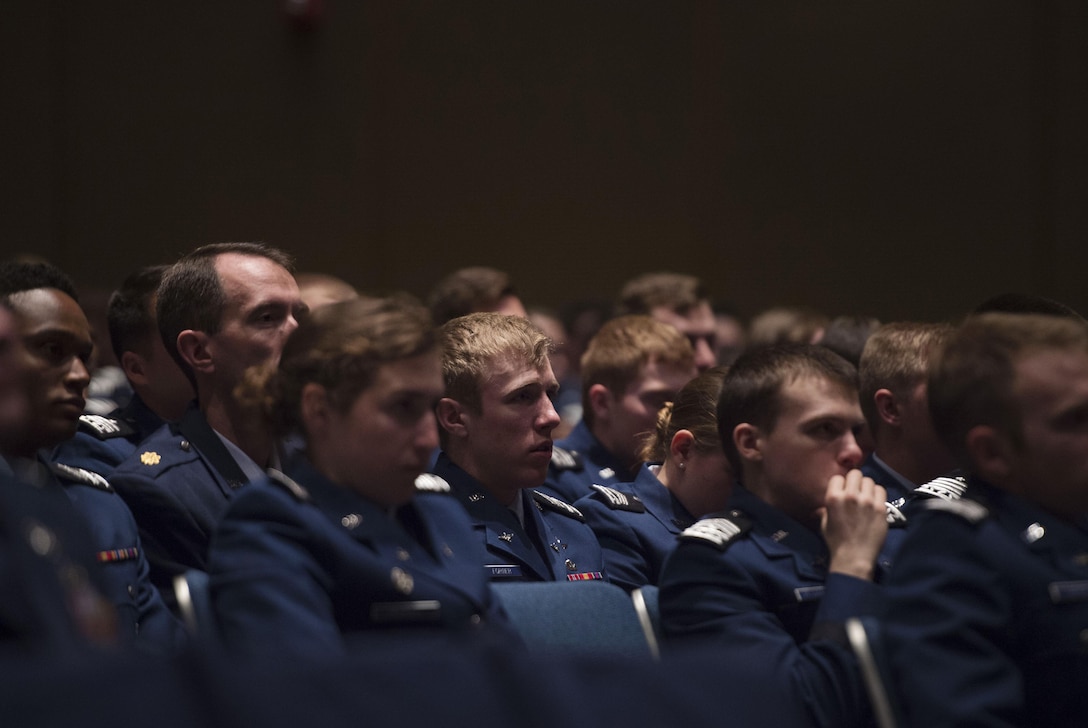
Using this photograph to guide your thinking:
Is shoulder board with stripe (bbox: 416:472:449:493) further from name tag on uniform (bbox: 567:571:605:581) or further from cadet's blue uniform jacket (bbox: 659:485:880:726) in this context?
name tag on uniform (bbox: 567:571:605:581)

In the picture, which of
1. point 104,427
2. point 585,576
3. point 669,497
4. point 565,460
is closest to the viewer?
point 585,576

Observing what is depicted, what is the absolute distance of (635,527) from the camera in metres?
2.55

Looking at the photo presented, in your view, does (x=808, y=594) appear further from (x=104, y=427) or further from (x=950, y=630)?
(x=104, y=427)

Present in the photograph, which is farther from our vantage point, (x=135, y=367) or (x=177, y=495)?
(x=135, y=367)

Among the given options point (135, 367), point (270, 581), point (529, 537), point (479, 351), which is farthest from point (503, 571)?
point (135, 367)

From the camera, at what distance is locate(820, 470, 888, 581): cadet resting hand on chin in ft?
6.47

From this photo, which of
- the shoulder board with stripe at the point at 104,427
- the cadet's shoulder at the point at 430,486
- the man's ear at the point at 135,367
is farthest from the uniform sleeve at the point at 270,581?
the man's ear at the point at 135,367

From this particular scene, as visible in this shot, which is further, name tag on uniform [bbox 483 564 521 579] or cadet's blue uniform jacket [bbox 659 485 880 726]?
name tag on uniform [bbox 483 564 521 579]

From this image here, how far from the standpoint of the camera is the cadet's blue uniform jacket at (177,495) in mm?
2186

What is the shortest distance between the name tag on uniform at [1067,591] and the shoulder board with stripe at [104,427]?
2.13 meters

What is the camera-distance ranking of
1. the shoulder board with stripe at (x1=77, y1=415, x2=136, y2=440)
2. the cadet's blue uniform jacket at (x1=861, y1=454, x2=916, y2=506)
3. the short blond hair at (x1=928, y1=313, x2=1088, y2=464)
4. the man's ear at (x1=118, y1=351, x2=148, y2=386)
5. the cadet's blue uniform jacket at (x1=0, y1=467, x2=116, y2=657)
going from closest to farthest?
1. the cadet's blue uniform jacket at (x1=0, y1=467, x2=116, y2=657)
2. the short blond hair at (x1=928, y1=313, x2=1088, y2=464)
3. the cadet's blue uniform jacket at (x1=861, y1=454, x2=916, y2=506)
4. the shoulder board with stripe at (x1=77, y1=415, x2=136, y2=440)
5. the man's ear at (x1=118, y1=351, x2=148, y2=386)

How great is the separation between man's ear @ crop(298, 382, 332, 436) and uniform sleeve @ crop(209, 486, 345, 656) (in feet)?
0.46

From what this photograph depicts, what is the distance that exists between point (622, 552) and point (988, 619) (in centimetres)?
107

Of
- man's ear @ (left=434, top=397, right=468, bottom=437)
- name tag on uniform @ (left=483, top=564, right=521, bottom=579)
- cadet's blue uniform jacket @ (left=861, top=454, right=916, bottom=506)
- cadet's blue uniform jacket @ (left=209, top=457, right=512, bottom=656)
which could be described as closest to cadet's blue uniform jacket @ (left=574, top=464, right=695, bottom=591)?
name tag on uniform @ (left=483, top=564, right=521, bottom=579)
